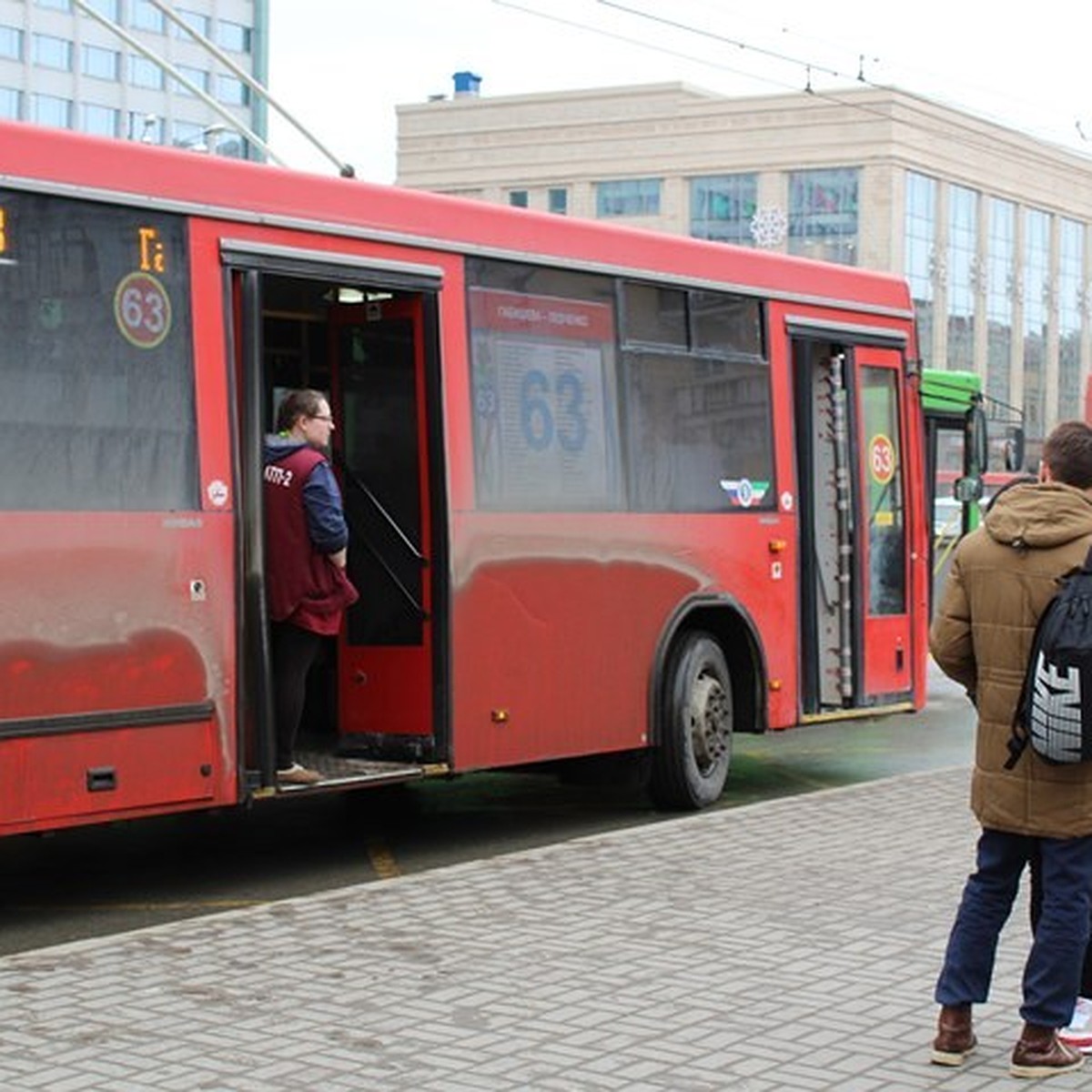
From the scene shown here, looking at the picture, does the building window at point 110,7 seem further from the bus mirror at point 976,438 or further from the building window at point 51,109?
the bus mirror at point 976,438

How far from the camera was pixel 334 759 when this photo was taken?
10.1 meters

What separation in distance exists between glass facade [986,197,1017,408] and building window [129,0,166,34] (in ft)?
119

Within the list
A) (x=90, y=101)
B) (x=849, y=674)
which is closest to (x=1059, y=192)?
(x=90, y=101)

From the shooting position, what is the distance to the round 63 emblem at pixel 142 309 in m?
8.48

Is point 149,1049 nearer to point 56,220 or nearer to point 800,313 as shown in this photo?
point 56,220

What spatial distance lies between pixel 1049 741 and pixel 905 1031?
1150 millimetres

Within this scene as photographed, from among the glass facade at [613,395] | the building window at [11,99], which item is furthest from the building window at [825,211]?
the glass facade at [613,395]

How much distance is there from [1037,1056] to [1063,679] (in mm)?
1082

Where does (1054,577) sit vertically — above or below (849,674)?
above

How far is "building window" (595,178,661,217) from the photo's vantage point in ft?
292

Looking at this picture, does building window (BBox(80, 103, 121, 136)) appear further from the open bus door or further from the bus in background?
the open bus door

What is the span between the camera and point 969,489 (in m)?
17.5

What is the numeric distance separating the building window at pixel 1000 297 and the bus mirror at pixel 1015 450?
76543 millimetres

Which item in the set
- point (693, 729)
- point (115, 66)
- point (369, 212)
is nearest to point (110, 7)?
point (115, 66)
